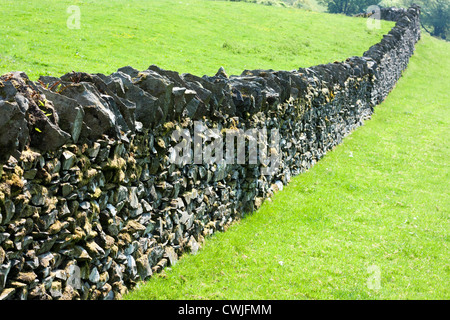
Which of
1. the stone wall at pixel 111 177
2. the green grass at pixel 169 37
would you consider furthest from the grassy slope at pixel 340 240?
the green grass at pixel 169 37

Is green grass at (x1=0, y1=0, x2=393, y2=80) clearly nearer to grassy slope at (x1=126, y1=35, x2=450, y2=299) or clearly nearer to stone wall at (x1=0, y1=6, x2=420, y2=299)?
stone wall at (x1=0, y1=6, x2=420, y2=299)

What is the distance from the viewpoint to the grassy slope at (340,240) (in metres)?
7.53

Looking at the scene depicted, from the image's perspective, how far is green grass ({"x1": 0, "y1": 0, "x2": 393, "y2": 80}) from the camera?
63.7 ft

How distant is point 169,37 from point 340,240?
71.6 ft

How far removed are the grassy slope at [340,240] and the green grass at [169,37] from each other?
8.91m

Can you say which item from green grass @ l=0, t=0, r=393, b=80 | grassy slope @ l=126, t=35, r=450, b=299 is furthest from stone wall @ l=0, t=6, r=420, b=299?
green grass @ l=0, t=0, r=393, b=80

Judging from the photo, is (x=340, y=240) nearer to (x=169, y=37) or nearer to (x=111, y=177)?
(x=111, y=177)

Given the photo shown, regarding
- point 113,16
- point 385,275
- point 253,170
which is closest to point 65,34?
point 113,16

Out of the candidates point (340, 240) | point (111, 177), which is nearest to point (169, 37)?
point (340, 240)

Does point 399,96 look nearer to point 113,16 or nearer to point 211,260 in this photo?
point 113,16

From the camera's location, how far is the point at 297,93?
12.9 m

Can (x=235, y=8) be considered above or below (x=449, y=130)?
above

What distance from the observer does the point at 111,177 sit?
612cm

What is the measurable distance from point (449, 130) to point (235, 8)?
27.2m
